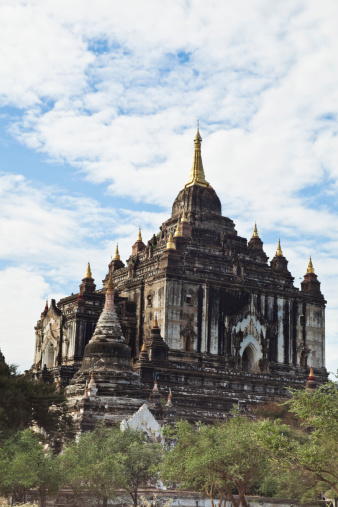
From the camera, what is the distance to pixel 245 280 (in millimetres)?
57312

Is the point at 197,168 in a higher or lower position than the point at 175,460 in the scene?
higher

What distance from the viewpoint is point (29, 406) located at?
35.4m

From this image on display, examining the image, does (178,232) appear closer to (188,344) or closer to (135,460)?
(188,344)

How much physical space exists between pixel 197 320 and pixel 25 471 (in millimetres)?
29746

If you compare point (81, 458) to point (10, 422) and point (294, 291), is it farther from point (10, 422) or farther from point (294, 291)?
point (294, 291)

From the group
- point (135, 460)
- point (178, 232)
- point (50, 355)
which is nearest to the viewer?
point (135, 460)

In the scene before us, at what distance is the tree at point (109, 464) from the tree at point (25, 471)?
754 mm

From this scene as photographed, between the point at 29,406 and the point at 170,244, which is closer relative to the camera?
the point at 29,406

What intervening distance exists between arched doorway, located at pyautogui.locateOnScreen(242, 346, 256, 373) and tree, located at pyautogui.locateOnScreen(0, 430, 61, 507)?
29.7 m

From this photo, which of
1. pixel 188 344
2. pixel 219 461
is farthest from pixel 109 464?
pixel 188 344

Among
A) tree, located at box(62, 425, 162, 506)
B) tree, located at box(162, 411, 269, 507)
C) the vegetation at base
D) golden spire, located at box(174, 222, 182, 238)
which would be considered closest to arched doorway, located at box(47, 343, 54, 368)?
golden spire, located at box(174, 222, 182, 238)

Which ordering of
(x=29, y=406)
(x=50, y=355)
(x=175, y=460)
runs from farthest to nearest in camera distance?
1. (x=50, y=355)
2. (x=29, y=406)
3. (x=175, y=460)

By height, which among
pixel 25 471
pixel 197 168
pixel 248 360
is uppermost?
pixel 197 168

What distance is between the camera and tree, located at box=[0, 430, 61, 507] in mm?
25391
